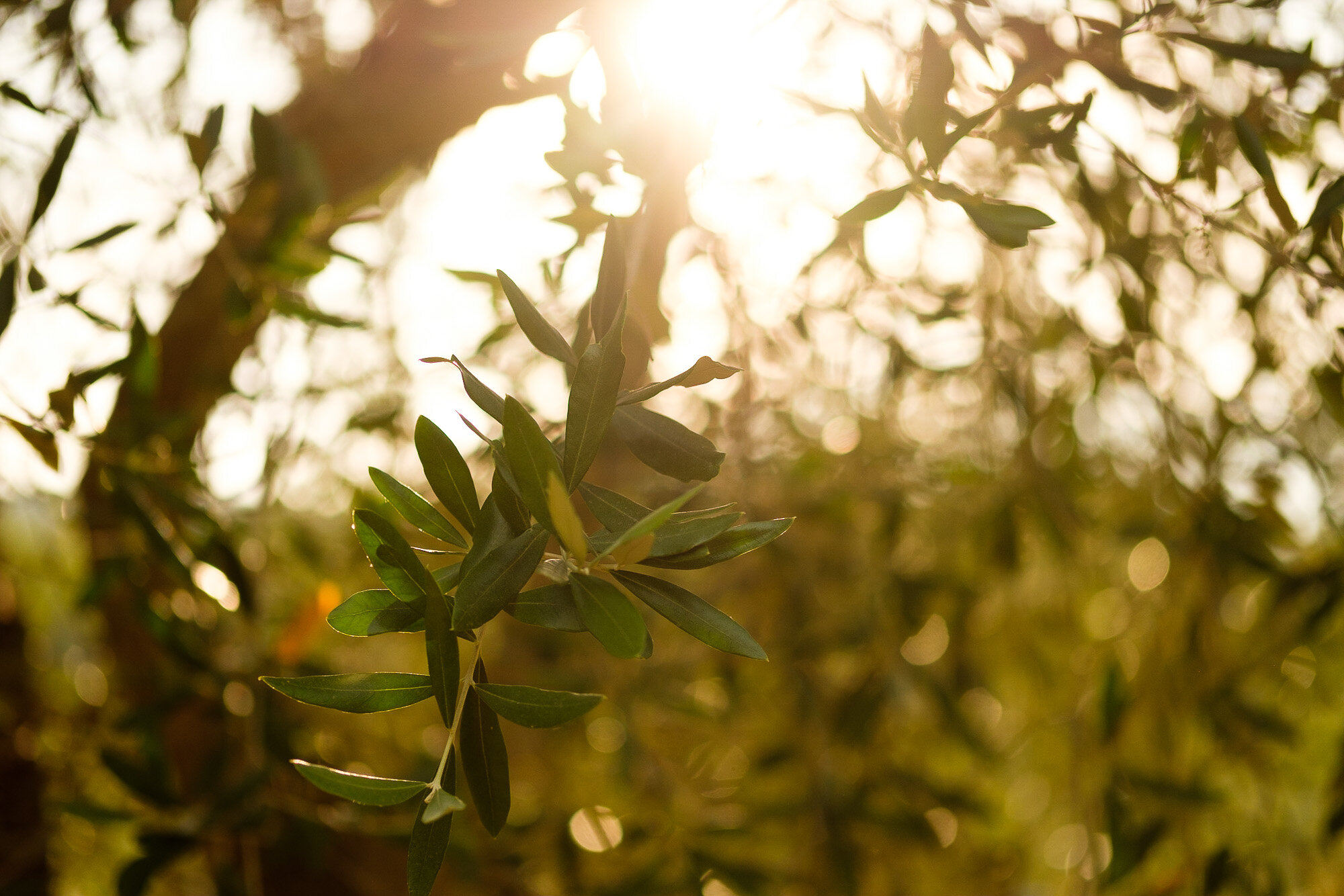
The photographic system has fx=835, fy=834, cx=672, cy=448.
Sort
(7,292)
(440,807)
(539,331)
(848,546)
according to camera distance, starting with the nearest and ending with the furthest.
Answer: (440,807) < (539,331) < (7,292) < (848,546)

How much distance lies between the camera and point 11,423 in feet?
2.28

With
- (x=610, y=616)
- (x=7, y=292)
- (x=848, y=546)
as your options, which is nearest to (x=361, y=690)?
(x=610, y=616)

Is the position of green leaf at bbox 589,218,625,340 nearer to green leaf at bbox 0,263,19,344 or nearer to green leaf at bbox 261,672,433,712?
green leaf at bbox 261,672,433,712

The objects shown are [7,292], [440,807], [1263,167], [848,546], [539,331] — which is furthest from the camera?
[848,546]

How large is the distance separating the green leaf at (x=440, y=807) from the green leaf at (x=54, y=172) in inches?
27.3

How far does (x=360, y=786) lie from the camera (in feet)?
1.38

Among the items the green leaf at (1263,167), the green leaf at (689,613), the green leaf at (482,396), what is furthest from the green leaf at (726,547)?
the green leaf at (1263,167)

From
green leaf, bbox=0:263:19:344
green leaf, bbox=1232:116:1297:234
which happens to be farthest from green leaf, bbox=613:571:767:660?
green leaf, bbox=0:263:19:344

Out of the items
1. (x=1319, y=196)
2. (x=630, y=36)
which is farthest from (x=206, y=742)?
(x=1319, y=196)

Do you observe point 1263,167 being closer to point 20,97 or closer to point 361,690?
point 361,690

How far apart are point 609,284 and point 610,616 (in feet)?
0.60

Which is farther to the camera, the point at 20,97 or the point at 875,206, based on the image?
A: the point at 20,97

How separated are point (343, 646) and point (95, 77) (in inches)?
65.7

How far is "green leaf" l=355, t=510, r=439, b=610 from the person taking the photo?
412mm
